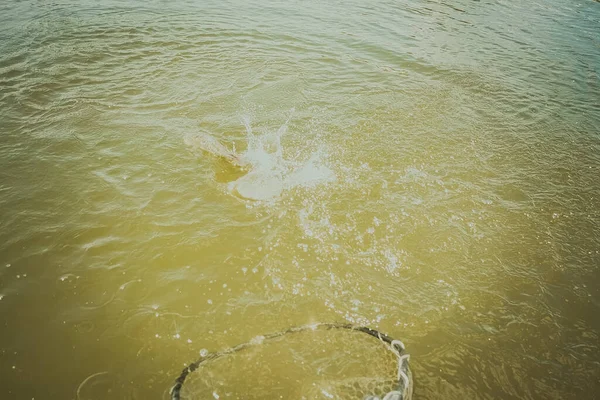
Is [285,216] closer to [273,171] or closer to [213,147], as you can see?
[273,171]

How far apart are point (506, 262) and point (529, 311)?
68 cm

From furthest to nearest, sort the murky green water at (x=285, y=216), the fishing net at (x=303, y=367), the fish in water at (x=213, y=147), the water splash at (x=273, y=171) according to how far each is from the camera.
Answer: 1. the fish in water at (x=213, y=147)
2. the water splash at (x=273, y=171)
3. the murky green water at (x=285, y=216)
4. the fishing net at (x=303, y=367)

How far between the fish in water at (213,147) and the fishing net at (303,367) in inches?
124

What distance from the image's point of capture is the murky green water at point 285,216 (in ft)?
10.4

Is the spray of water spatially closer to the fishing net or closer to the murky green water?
the murky green water

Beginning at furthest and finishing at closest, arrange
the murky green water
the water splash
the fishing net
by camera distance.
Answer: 1. the water splash
2. the murky green water
3. the fishing net

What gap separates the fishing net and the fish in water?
3154mm

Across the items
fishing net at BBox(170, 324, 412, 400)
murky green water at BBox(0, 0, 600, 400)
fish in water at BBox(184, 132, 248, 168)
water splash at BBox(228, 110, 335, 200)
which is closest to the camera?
fishing net at BBox(170, 324, 412, 400)

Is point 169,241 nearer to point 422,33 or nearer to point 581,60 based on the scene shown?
point 422,33

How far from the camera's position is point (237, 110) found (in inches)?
266

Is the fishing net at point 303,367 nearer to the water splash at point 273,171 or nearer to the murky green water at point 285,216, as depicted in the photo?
the murky green water at point 285,216

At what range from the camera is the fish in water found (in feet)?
17.9

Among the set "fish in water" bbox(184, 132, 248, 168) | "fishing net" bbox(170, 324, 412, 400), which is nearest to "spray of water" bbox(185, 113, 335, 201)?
"fish in water" bbox(184, 132, 248, 168)

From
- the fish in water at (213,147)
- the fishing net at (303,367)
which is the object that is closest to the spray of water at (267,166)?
the fish in water at (213,147)
